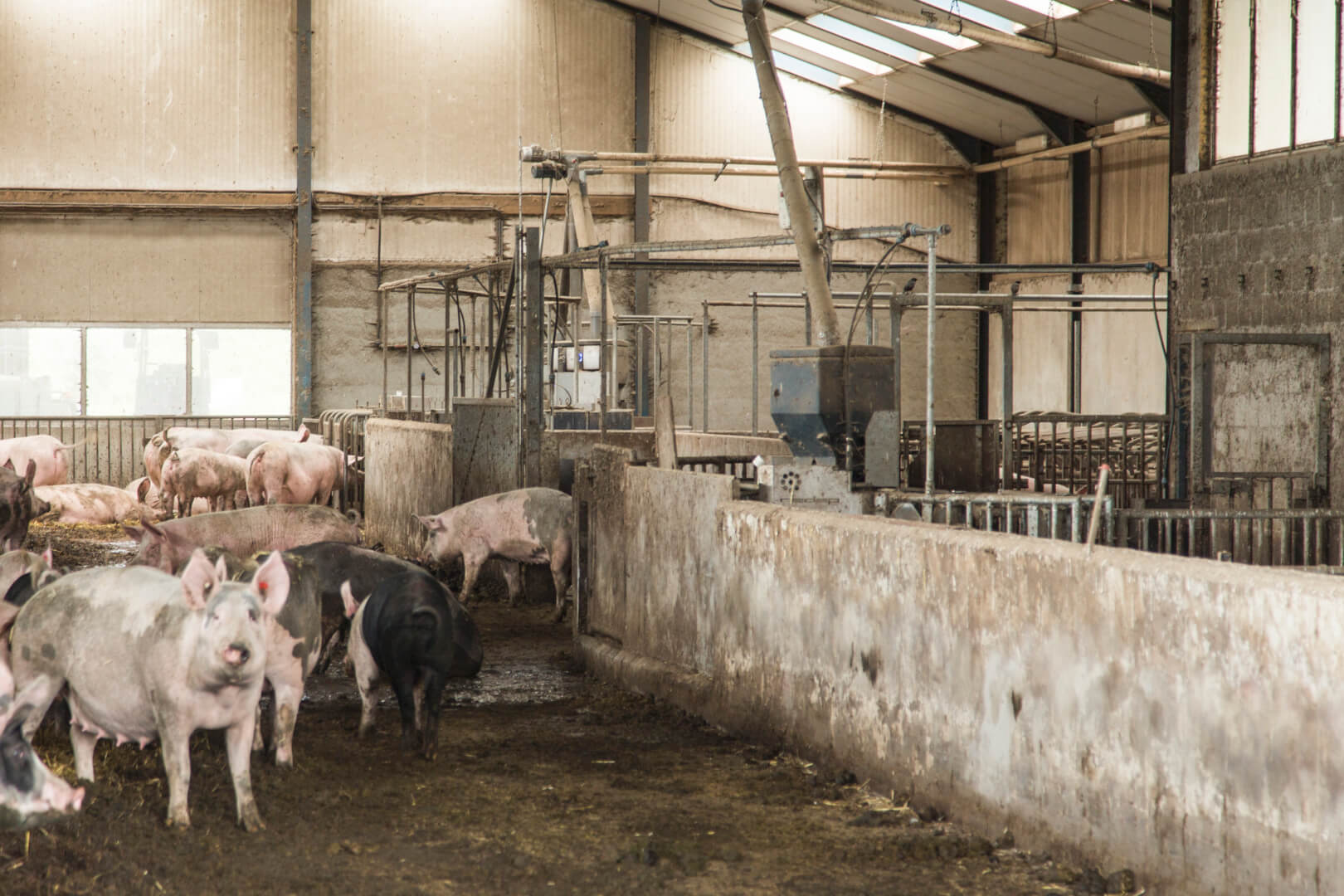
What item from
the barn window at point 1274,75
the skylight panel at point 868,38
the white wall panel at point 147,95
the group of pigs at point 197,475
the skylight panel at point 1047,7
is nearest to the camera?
the barn window at point 1274,75

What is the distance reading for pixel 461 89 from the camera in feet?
76.2

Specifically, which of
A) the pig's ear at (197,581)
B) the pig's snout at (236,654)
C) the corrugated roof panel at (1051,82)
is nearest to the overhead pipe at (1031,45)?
the corrugated roof panel at (1051,82)

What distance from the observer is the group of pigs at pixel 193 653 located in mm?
4691

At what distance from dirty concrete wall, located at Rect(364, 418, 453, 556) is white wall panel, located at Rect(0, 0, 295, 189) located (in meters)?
8.66

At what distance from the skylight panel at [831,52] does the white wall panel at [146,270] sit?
8.51 meters

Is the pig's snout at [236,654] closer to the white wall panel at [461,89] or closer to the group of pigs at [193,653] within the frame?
the group of pigs at [193,653]

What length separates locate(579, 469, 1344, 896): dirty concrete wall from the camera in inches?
152

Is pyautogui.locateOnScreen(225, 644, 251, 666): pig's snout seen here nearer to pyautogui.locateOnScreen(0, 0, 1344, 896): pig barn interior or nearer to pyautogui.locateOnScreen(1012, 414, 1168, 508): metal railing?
pyautogui.locateOnScreen(0, 0, 1344, 896): pig barn interior

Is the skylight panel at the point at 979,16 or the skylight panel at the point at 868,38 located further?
the skylight panel at the point at 868,38

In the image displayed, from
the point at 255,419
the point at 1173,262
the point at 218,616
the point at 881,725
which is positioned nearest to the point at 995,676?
the point at 881,725

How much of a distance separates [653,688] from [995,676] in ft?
9.46

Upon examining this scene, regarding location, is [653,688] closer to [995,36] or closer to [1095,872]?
[1095,872]

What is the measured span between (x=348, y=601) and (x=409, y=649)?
0.97 metres

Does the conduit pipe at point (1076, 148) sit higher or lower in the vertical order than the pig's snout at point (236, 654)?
higher
